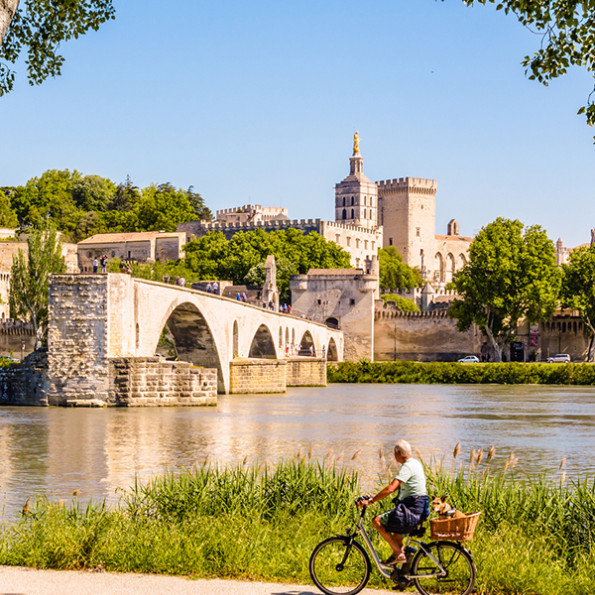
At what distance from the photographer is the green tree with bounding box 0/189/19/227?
359ft

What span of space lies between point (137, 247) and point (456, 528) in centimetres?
9841

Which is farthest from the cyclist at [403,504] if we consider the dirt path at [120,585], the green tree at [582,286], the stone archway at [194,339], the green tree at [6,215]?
the green tree at [6,215]

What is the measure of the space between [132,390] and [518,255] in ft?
155

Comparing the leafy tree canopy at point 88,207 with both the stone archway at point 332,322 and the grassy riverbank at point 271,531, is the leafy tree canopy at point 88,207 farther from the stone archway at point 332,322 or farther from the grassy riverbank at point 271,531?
the grassy riverbank at point 271,531

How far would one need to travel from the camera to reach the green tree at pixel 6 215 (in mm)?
109500

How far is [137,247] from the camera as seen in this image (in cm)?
10525

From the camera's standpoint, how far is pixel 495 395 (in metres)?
49.9

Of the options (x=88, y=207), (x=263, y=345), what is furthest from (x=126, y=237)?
(x=263, y=345)

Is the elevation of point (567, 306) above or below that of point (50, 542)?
above

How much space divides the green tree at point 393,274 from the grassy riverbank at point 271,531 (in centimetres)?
10693

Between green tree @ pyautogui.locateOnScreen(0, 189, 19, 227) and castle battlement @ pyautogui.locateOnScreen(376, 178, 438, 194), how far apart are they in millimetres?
56343

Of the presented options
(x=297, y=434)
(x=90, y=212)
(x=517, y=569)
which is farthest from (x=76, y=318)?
(x=90, y=212)

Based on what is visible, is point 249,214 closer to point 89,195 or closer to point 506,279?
point 89,195

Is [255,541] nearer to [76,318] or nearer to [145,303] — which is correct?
[76,318]
